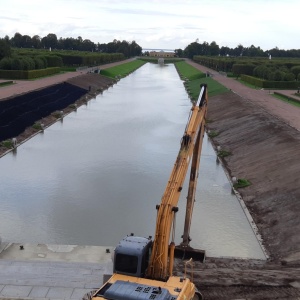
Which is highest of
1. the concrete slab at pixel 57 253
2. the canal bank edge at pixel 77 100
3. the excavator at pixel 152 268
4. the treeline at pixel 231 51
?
the excavator at pixel 152 268

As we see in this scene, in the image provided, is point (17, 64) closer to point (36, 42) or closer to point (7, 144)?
point (7, 144)

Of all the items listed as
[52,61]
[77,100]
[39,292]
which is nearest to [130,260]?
[39,292]

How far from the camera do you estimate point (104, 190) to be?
1906cm

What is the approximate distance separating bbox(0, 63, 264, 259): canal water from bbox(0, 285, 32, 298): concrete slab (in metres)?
3.80

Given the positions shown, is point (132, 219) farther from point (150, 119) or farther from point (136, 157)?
point (150, 119)

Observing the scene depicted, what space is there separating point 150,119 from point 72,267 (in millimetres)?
27724

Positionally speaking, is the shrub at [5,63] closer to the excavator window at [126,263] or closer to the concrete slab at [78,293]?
the concrete slab at [78,293]

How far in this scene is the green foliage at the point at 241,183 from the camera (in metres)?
19.8

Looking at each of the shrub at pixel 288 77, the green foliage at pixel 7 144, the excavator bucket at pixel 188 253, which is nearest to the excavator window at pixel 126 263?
the excavator bucket at pixel 188 253

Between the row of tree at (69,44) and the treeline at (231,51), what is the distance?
2265cm

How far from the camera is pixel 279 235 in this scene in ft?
47.6

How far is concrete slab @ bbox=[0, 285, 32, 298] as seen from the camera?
9.88 m

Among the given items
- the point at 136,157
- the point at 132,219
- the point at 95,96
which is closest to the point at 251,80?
the point at 95,96

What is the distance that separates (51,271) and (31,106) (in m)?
26.4
